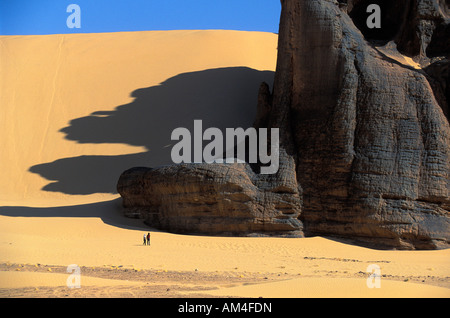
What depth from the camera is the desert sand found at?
8.33 m

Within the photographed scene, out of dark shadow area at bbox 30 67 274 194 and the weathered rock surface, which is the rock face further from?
dark shadow area at bbox 30 67 274 194

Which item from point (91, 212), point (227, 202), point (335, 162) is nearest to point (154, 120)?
point (91, 212)

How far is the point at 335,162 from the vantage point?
14.1 meters

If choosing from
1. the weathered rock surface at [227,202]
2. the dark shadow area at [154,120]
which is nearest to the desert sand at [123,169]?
the dark shadow area at [154,120]

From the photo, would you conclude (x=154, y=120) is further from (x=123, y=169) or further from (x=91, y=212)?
(x=91, y=212)

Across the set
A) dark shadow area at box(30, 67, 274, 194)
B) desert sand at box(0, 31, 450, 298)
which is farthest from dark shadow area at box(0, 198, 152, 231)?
dark shadow area at box(30, 67, 274, 194)

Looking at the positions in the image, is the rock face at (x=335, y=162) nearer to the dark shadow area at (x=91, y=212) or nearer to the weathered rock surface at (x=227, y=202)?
the weathered rock surface at (x=227, y=202)

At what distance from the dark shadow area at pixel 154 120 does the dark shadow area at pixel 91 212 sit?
2871 mm

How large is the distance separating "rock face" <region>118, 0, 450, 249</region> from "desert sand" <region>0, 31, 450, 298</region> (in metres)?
0.63

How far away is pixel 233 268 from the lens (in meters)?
10.5

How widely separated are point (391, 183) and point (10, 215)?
10.1 meters

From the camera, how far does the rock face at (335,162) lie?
13.5 m
